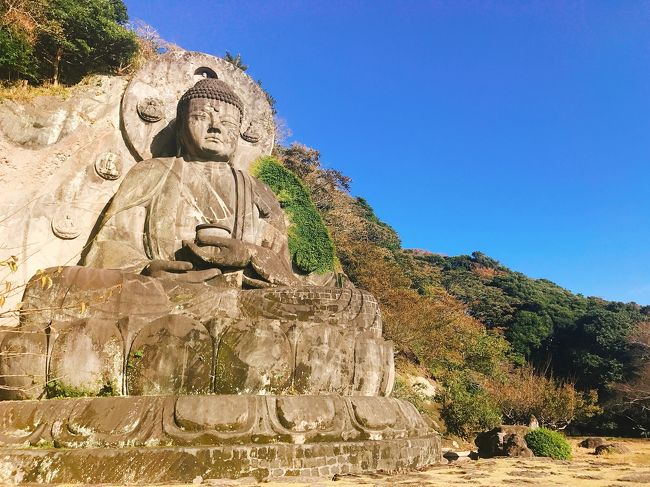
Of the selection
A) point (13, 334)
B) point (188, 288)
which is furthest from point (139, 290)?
point (13, 334)

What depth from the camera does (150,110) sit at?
7293 millimetres

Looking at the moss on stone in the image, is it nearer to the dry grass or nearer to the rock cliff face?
the dry grass

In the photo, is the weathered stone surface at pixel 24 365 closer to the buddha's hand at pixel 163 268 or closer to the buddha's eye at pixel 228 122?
the buddha's hand at pixel 163 268

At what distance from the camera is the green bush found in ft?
32.7

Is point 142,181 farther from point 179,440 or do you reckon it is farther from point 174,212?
point 179,440

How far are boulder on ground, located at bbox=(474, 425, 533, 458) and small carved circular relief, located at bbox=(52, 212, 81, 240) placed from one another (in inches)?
324

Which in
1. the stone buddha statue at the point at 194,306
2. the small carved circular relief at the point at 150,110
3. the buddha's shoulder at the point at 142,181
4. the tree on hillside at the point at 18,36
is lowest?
the stone buddha statue at the point at 194,306

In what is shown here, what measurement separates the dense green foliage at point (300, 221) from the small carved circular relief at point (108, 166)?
227 centimetres

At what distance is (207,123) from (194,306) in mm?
2804

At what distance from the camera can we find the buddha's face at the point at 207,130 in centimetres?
678

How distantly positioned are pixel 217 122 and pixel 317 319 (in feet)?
10.3

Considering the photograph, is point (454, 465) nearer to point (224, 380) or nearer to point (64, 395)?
point (224, 380)

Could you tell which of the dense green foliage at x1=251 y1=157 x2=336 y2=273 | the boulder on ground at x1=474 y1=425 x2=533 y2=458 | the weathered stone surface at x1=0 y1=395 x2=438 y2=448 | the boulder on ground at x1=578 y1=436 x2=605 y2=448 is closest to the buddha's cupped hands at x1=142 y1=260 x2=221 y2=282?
the weathered stone surface at x1=0 y1=395 x2=438 y2=448

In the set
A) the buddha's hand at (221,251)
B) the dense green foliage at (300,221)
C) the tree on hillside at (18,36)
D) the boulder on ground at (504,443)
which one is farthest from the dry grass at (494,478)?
the tree on hillside at (18,36)
